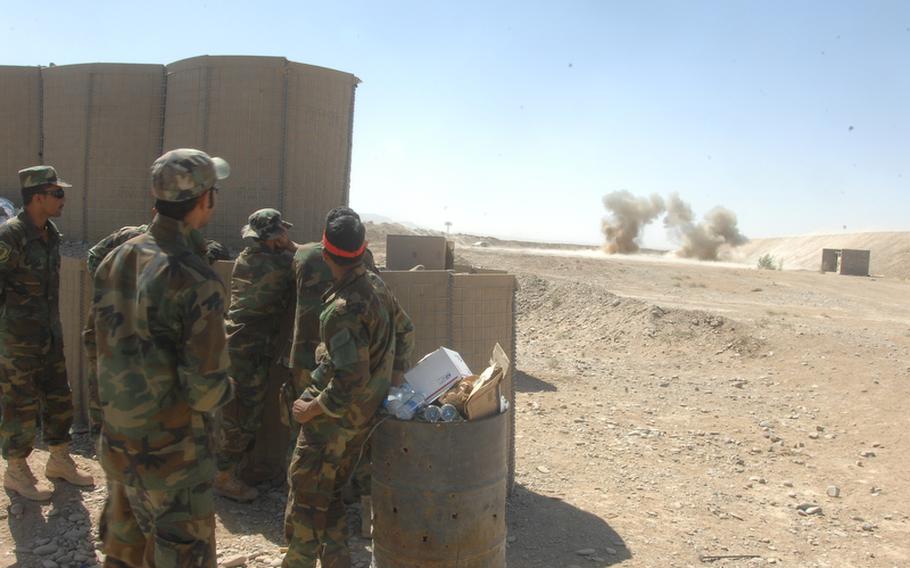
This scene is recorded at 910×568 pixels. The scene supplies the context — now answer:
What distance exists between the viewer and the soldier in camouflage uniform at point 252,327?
14.2 ft

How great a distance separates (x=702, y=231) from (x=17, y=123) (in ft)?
152

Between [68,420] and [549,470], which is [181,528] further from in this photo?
[549,470]

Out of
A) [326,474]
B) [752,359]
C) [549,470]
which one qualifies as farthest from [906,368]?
[326,474]

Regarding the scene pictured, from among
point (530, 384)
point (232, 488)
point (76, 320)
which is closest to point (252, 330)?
point (232, 488)

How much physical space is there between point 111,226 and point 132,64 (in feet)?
4.73

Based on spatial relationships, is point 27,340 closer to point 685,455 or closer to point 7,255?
point 7,255

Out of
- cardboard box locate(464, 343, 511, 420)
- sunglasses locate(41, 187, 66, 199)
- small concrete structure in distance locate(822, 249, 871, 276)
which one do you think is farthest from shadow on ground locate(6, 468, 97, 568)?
small concrete structure in distance locate(822, 249, 871, 276)

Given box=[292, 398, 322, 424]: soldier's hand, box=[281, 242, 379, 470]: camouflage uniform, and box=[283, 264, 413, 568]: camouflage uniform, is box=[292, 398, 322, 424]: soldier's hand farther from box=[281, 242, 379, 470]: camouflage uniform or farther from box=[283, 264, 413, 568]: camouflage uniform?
box=[281, 242, 379, 470]: camouflage uniform

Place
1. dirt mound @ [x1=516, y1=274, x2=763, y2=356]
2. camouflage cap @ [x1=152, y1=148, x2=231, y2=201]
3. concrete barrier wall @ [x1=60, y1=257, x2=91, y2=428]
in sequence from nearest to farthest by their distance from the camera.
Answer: camouflage cap @ [x1=152, y1=148, x2=231, y2=201] → concrete barrier wall @ [x1=60, y1=257, x2=91, y2=428] → dirt mound @ [x1=516, y1=274, x2=763, y2=356]

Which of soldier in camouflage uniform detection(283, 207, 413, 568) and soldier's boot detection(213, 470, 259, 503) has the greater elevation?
soldier in camouflage uniform detection(283, 207, 413, 568)

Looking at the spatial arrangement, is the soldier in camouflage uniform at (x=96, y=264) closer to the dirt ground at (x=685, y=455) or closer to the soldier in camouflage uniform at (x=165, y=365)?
the soldier in camouflage uniform at (x=165, y=365)

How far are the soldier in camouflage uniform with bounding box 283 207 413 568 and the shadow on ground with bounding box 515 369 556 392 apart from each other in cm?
582

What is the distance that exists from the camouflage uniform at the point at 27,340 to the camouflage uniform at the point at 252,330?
3.40 ft

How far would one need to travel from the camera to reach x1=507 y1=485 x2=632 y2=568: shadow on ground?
4.37 meters
